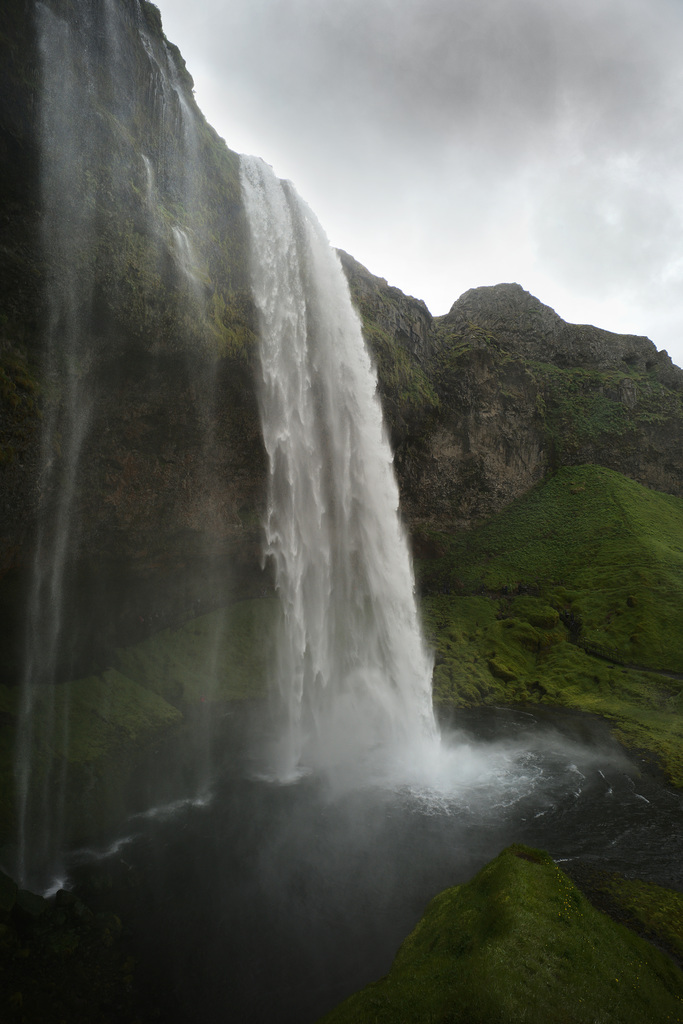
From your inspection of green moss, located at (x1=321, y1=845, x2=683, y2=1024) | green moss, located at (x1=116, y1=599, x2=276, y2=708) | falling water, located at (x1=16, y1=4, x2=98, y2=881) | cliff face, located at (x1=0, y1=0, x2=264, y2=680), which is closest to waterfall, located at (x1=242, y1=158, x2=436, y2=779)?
cliff face, located at (x1=0, y1=0, x2=264, y2=680)

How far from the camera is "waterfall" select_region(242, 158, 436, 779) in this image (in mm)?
24344

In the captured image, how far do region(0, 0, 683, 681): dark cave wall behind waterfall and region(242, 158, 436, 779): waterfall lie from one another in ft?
5.66

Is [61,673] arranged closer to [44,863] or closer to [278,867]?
[44,863]

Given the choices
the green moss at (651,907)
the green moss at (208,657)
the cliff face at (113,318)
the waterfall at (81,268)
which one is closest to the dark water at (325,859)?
the green moss at (651,907)

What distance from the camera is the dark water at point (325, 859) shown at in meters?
10.1

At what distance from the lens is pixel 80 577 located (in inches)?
893

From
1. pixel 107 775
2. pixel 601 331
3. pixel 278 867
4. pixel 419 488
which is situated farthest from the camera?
pixel 601 331

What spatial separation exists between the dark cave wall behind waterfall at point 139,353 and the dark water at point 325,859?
10599 mm

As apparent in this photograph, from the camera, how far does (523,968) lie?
6.95m

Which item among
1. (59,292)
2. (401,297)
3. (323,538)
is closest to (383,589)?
(323,538)

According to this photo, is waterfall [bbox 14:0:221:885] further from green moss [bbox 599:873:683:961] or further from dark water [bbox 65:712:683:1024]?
green moss [bbox 599:873:683:961]

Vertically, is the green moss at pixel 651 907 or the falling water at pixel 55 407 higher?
the falling water at pixel 55 407

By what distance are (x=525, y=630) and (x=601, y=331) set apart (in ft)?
143

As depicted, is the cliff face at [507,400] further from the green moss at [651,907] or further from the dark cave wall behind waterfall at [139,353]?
the green moss at [651,907]
